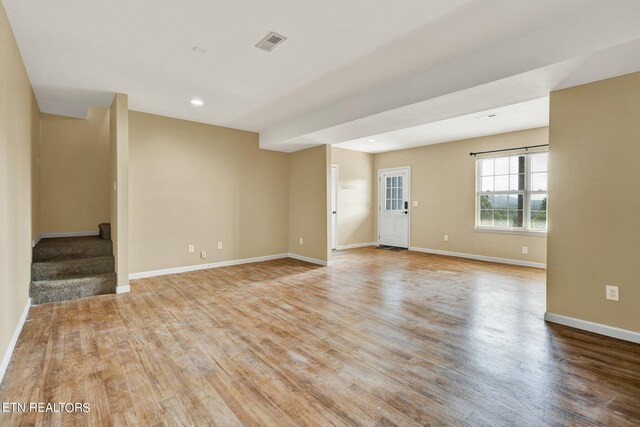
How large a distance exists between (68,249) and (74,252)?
3.3 inches

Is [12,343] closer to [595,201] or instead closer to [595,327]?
[595,327]

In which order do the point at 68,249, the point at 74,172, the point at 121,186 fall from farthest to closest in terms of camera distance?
the point at 74,172
the point at 68,249
the point at 121,186

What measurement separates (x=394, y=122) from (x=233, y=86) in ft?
7.27

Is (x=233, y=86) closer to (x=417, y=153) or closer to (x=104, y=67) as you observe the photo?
Result: (x=104, y=67)

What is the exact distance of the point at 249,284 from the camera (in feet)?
14.5

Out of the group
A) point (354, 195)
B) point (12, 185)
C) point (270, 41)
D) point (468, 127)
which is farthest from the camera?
point (354, 195)

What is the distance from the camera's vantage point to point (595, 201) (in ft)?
9.03

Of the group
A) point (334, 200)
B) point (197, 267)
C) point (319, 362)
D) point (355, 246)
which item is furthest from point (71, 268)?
point (355, 246)

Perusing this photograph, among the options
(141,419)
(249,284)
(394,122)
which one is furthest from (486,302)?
(141,419)

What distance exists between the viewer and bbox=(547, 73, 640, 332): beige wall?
258cm

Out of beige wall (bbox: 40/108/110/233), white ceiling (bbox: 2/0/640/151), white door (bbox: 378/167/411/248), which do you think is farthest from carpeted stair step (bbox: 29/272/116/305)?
white door (bbox: 378/167/411/248)

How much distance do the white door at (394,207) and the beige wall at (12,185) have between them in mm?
7016

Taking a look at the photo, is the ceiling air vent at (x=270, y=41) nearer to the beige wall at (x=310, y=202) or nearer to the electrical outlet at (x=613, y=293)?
the beige wall at (x=310, y=202)

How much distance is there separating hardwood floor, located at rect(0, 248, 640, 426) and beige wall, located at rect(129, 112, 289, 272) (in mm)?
1265
